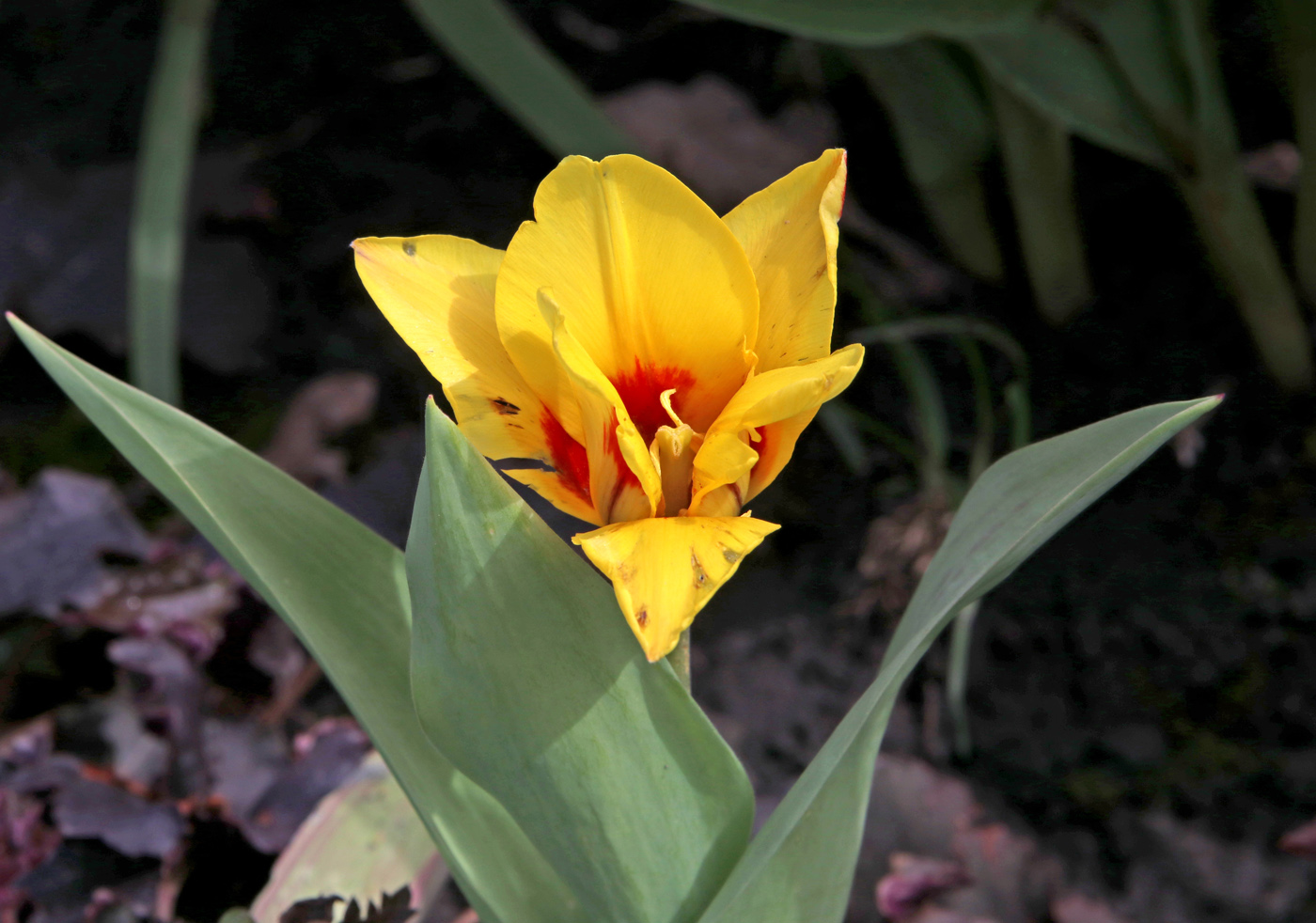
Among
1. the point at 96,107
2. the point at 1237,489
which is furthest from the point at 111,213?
the point at 1237,489

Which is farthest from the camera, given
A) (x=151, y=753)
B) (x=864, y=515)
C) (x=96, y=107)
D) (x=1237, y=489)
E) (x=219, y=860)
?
(x=96, y=107)

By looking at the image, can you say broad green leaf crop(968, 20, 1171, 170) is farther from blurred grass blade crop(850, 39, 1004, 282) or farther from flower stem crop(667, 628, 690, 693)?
flower stem crop(667, 628, 690, 693)

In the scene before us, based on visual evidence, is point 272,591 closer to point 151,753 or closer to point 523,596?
point 523,596

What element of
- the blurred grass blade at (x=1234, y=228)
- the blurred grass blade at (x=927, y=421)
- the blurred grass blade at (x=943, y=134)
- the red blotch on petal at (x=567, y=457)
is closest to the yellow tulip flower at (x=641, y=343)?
the red blotch on petal at (x=567, y=457)

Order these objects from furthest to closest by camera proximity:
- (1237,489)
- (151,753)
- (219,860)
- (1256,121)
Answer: (1256,121), (1237,489), (151,753), (219,860)

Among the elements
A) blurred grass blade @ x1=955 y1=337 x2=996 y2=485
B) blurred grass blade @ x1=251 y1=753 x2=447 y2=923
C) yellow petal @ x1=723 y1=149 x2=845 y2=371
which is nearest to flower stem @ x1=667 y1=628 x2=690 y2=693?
yellow petal @ x1=723 y1=149 x2=845 y2=371

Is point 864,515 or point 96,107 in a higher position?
point 96,107

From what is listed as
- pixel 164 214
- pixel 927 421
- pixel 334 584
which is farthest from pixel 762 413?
pixel 164 214
